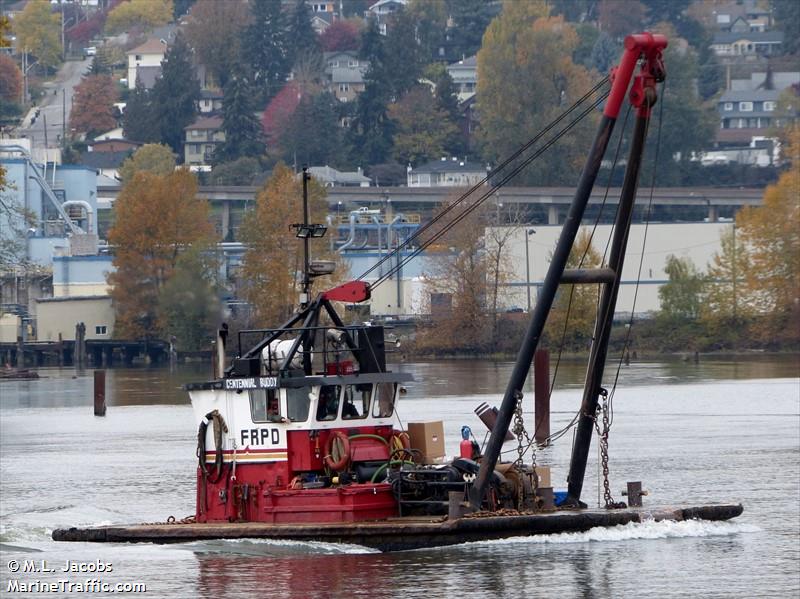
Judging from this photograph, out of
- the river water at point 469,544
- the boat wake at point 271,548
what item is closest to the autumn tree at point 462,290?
→ the river water at point 469,544

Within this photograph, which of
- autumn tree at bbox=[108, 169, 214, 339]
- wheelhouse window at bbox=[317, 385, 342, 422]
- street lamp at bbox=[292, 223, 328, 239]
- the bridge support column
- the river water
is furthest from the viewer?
the bridge support column

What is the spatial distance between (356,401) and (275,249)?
289 ft

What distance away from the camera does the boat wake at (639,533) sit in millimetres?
34781

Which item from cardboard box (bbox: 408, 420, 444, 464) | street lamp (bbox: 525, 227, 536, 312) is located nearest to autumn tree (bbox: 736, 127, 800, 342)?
street lamp (bbox: 525, 227, 536, 312)

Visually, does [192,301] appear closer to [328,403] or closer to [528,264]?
[328,403]

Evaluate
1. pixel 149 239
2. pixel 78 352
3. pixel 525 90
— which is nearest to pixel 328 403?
pixel 78 352

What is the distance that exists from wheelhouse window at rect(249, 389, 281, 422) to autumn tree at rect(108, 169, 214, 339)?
75.8 m

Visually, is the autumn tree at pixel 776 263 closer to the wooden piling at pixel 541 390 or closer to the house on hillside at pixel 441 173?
the wooden piling at pixel 541 390

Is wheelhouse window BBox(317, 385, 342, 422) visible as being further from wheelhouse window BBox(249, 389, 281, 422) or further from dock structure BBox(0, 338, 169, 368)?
dock structure BBox(0, 338, 169, 368)

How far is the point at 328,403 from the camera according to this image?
116 ft

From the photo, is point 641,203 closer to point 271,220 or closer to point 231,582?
point 271,220

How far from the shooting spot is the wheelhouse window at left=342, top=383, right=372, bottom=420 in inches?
1396

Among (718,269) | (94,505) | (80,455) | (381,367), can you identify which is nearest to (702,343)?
(718,269)

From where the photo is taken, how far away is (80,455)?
2349 inches
